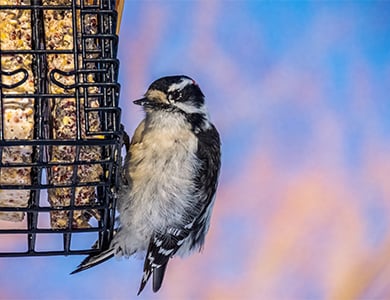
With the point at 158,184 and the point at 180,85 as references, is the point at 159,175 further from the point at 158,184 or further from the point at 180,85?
the point at 180,85

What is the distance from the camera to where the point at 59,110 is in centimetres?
221

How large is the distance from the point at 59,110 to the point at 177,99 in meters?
0.41

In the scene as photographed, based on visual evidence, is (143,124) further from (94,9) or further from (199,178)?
(94,9)

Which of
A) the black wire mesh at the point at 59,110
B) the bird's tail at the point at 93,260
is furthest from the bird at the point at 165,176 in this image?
the black wire mesh at the point at 59,110

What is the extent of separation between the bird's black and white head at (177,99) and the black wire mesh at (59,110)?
8.9 inches

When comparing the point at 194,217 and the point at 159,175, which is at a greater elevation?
the point at 159,175

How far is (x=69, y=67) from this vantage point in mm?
2197

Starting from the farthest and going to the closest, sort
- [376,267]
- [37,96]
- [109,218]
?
[376,267]
[109,218]
[37,96]

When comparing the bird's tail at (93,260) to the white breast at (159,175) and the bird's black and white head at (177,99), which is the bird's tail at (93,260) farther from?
the bird's black and white head at (177,99)

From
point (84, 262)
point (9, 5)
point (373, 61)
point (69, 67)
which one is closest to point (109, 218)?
point (84, 262)

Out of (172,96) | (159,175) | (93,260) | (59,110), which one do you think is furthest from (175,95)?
(93,260)

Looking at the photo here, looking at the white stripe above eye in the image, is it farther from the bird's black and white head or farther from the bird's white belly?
the bird's white belly

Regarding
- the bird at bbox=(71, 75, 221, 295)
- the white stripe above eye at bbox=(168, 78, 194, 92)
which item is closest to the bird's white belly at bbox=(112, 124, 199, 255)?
the bird at bbox=(71, 75, 221, 295)

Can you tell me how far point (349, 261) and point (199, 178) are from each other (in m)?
0.83
